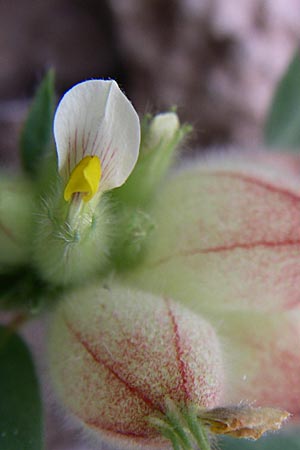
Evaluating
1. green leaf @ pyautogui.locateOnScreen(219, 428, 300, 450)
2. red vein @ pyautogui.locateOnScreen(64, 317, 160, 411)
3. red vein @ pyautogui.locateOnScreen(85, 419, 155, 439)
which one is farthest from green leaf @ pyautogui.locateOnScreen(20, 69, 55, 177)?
green leaf @ pyautogui.locateOnScreen(219, 428, 300, 450)

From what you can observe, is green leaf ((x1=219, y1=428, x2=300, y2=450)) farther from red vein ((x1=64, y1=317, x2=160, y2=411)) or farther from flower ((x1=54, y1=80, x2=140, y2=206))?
flower ((x1=54, y1=80, x2=140, y2=206))

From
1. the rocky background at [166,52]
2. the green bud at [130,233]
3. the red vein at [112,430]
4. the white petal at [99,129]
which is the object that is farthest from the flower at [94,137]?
the rocky background at [166,52]

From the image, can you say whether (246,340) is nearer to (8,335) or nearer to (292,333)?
(292,333)

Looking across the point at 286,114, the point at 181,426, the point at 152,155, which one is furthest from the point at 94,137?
the point at 286,114

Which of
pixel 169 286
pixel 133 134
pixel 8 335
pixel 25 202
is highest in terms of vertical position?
pixel 133 134

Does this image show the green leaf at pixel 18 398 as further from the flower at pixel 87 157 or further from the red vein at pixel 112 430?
the flower at pixel 87 157

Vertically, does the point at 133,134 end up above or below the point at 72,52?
above

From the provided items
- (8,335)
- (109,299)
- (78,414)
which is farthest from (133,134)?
(8,335)
